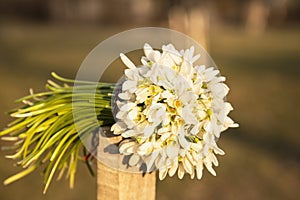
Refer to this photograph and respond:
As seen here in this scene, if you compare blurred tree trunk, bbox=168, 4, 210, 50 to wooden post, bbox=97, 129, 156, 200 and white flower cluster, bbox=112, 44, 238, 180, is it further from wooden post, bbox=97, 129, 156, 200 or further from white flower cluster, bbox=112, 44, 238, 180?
white flower cluster, bbox=112, 44, 238, 180

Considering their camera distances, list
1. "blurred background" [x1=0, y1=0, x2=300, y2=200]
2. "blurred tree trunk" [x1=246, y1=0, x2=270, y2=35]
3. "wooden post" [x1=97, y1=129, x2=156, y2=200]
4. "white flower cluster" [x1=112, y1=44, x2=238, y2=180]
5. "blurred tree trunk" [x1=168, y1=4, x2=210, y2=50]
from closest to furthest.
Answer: "white flower cluster" [x1=112, y1=44, x2=238, y2=180] → "wooden post" [x1=97, y1=129, x2=156, y2=200] → "blurred background" [x1=0, y1=0, x2=300, y2=200] → "blurred tree trunk" [x1=168, y1=4, x2=210, y2=50] → "blurred tree trunk" [x1=246, y1=0, x2=270, y2=35]

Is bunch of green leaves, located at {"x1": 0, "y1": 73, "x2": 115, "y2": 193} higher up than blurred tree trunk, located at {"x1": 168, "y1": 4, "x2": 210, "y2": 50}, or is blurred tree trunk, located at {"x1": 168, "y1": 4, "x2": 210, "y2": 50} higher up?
blurred tree trunk, located at {"x1": 168, "y1": 4, "x2": 210, "y2": 50}

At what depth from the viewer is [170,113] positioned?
1657mm

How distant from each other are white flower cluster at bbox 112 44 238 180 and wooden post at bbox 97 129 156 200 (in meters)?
0.11

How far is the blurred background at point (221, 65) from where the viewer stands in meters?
5.03

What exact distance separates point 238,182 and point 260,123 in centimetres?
242

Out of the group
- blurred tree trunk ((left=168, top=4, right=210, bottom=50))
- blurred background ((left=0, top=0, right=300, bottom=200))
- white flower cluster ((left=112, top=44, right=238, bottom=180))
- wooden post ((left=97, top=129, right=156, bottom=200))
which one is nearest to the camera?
white flower cluster ((left=112, top=44, right=238, bottom=180))

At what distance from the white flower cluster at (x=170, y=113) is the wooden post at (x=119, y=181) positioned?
107 millimetres

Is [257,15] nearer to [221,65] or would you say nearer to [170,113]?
[221,65]

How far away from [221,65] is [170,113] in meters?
11.8

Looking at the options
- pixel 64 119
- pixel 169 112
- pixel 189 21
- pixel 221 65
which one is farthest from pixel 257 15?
pixel 169 112

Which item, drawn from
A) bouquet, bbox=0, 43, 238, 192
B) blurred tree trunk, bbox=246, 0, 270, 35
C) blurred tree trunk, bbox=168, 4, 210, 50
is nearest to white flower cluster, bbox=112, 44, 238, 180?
bouquet, bbox=0, 43, 238, 192

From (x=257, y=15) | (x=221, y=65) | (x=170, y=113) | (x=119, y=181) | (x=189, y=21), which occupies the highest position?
(x=257, y=15)

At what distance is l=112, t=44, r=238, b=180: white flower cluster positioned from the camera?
5.41 ft
